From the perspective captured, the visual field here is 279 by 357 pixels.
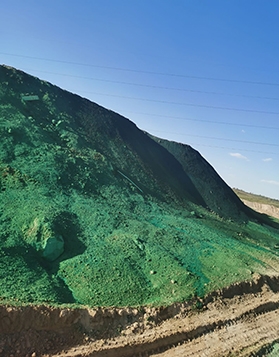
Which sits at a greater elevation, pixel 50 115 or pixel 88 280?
pixel 50 115

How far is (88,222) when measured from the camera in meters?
13.7

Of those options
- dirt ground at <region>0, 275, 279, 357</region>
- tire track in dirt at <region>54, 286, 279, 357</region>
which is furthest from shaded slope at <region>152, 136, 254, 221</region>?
dirt ground at <region>0, 275, 279, 357</region>

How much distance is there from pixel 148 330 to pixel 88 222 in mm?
5813

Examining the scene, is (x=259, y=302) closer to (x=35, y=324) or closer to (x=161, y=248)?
(x=161, y=248)

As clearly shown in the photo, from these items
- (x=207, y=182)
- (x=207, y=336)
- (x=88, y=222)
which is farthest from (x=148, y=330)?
(x=207, y=182)

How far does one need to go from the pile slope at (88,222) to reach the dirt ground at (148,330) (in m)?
0.56

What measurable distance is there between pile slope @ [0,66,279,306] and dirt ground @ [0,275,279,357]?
56 cm

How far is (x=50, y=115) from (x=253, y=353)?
62.0ft

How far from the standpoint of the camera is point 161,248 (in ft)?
44.8

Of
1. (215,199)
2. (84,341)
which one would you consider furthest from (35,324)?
(215,199)

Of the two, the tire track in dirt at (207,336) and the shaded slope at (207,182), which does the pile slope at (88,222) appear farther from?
the shaded slope at (207,182)

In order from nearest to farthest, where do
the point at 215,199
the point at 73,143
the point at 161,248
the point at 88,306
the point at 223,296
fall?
the point at 88,306
the point at 223,296
the point at 161,248
the point at 73,143
the point at 215,199

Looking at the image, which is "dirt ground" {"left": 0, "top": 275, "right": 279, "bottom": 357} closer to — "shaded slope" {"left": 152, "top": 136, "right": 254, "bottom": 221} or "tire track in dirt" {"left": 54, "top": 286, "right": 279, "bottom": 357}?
"tire track in dirt" {"left": 54, "top": 286, "right": 279, "bottom": 357}

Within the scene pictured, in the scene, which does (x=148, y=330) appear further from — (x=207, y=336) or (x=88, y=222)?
(x=88, y=222)
